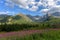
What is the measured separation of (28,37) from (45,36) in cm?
200

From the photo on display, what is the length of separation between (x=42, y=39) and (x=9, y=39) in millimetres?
2487

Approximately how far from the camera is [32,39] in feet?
44.2

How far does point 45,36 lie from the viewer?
50.3 feet

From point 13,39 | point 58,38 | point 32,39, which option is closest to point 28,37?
point 32,39

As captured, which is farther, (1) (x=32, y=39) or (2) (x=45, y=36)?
(2) (x=45, y=36)

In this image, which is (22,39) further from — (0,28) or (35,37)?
(0,28)

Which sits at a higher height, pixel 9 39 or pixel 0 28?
pixel 9 39

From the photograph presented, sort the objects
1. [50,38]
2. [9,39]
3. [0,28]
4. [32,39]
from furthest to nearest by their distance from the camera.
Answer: [0,28] → [50,38] → [32,39] → [9,39]

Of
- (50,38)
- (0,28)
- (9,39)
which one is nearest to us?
(9,39)

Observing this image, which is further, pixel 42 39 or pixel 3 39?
pixel 42 39

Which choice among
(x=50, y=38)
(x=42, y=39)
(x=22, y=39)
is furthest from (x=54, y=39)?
(x=22, y=39)

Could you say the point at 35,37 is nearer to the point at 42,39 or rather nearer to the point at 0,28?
the point at 42,39

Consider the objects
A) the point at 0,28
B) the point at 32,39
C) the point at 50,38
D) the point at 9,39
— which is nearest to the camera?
the point at 9,39

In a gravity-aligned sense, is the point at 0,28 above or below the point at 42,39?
below
